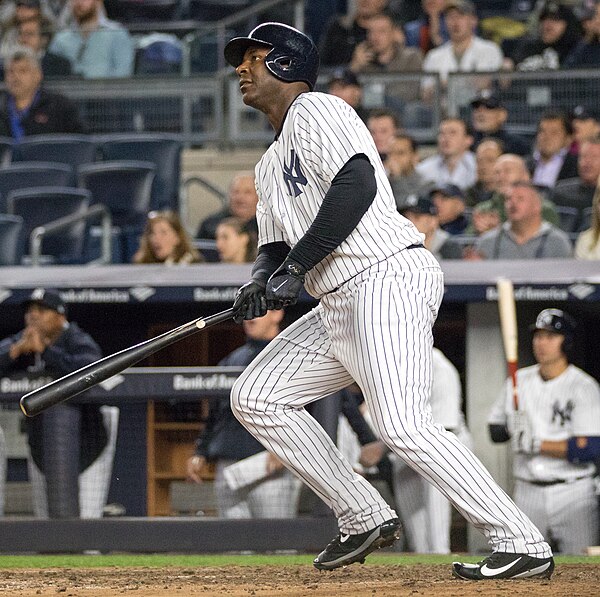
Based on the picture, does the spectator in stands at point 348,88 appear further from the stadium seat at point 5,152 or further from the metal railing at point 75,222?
the stadium seat at point 5,152

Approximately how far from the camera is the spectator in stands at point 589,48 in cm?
963

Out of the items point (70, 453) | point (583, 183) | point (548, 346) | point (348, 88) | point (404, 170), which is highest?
point (348, 88)

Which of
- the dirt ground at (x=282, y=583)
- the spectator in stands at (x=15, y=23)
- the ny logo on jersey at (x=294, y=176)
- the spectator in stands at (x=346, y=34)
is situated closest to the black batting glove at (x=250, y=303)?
the ny logo on jersey at (x=294, y=176)

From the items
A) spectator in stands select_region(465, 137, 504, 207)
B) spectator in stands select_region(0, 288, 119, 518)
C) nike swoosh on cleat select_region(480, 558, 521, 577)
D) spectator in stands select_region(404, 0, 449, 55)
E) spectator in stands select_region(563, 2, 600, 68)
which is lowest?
nike swoosh on cleat select_region(480, 558, 521, 577)

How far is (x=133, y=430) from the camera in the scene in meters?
6.35

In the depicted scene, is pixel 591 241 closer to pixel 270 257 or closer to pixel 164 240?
pixel 164 240

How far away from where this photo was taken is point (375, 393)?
12.5 ft

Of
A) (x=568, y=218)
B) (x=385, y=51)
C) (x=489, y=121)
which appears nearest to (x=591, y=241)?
(x=568, y=218)

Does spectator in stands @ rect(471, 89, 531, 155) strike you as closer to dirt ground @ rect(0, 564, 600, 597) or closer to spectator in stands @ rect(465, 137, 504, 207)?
spectator in stands @ rect(465, 137, 504, 207)

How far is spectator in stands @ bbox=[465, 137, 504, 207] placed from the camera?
27.6ft

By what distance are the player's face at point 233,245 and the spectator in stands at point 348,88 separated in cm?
166

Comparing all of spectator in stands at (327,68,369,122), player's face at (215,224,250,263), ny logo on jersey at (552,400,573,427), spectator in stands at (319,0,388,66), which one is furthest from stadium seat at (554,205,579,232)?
spectator in stands at (319,0,388,66)

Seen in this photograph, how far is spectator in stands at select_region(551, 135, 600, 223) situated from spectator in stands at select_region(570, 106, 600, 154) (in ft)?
0.36

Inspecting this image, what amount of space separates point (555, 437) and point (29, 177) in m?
4.43
